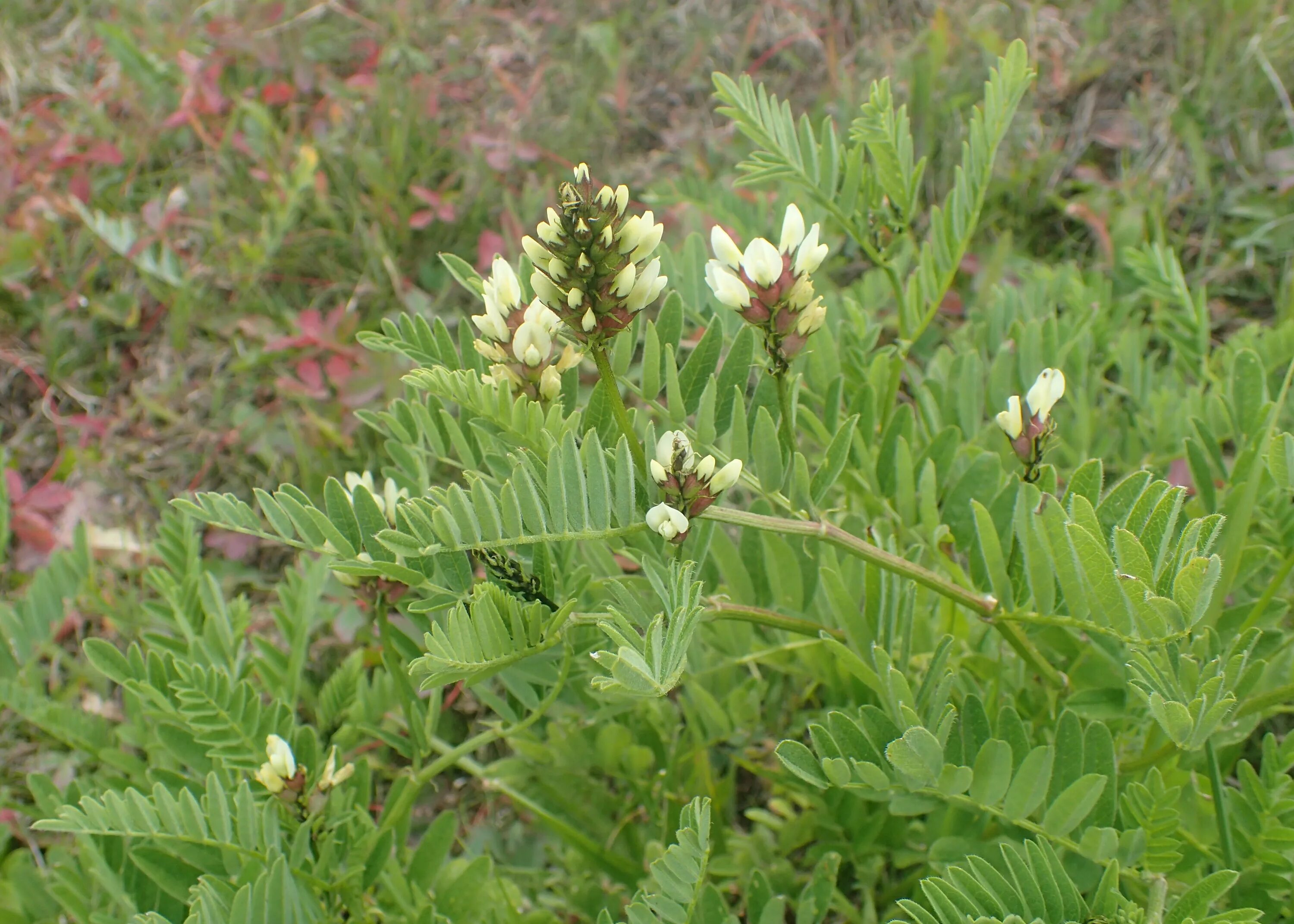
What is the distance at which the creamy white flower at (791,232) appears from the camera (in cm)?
94

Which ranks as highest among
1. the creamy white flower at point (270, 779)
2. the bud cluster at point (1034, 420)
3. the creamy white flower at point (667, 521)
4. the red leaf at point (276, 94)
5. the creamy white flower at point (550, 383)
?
the creamy white flower at point (550, 383)

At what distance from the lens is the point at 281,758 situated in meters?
1.08

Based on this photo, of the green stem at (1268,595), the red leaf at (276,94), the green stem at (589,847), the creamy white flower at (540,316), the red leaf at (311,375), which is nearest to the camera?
the creamy white flower at (540,316)

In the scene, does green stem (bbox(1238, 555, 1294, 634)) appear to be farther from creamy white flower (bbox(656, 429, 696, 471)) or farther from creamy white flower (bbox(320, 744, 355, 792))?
creamy white flower (bbox(320, 744, 355, 792))

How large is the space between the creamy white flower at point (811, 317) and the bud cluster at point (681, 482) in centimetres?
17

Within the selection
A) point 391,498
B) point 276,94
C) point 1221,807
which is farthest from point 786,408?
point 276,94

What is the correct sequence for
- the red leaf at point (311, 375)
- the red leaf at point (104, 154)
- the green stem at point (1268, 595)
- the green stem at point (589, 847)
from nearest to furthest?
the green stem at point (1268, 595) → the green stem at point (589, 847) → the red leaf at point (311, 375) → the red leaf at point (104, 154)

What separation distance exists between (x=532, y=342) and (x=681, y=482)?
201 millimetres

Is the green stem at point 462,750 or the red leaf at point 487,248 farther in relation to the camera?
the red leaf at point 487,248

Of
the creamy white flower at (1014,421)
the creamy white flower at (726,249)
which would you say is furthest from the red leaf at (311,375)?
the creamy white flower at (1014,421)

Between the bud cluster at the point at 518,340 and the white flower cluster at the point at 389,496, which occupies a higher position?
the bud cluster at the point at 518,340

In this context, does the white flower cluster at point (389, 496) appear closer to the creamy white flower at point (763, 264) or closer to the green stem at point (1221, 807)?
the creamy white flower at point (763, 264)

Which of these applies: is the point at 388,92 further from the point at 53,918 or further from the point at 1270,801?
the point at 1270,801

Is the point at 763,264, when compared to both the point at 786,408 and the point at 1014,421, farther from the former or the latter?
the point at 1014,421
